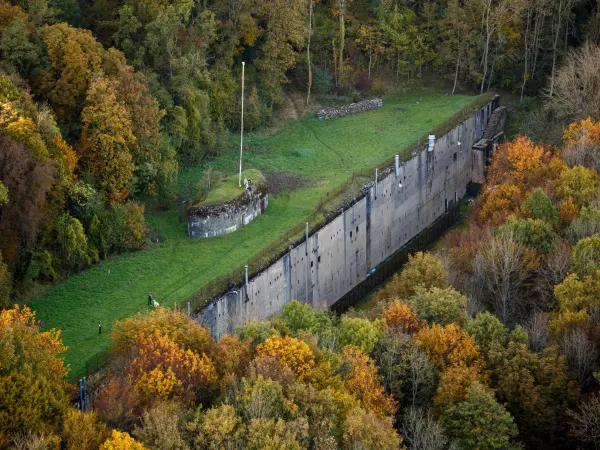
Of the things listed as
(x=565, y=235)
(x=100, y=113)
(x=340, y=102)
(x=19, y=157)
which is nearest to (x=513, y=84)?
(x=340, y=102)

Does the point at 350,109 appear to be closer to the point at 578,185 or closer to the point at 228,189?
the point at 228,189

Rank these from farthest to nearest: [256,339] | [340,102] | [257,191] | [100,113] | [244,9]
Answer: [340,102] → [244,9] → [257,191] → [100,113] → [256,339]

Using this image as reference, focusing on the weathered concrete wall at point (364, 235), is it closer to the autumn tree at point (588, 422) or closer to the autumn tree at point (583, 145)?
the autumn tree at point (583, 145)

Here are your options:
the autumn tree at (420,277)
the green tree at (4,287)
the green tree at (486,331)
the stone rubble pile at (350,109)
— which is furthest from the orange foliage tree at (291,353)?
the stone rubble pile at (350,109)

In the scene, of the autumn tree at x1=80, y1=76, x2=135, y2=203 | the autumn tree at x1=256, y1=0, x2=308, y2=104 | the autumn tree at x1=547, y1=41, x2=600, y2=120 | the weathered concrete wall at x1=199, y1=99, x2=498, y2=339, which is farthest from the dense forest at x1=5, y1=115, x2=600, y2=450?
the autumn tree at x1=256, y1=0, x2=308, y2=104

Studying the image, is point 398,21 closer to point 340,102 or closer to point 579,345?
point 340,102

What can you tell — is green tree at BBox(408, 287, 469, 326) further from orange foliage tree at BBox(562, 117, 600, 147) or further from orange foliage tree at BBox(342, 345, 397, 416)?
orange foliage tree at BBox(562, 117, 600, 147)
